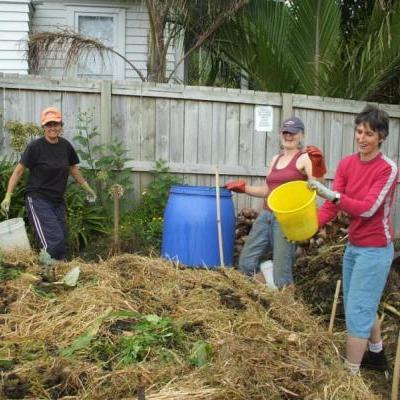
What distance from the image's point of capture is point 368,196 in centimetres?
349

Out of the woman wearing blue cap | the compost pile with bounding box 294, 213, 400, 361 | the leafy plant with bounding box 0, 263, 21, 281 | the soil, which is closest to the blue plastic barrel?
the woman wearing blue cap

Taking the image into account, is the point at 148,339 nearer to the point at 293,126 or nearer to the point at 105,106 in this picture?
the point at 293,126

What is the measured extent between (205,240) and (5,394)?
129 inches

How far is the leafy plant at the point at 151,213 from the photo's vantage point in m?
6.48

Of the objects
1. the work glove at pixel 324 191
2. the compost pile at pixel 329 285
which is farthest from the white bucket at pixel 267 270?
the work glove at pixel 324 191

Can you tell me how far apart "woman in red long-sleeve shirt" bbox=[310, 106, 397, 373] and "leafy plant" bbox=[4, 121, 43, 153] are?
3.97 metres

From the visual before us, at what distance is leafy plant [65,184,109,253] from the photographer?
6.42 m

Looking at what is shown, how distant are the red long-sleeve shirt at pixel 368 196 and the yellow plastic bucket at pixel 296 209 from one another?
8.3 inches

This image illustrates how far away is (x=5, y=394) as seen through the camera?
8.16 feet

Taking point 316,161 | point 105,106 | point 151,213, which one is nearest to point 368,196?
point 316,161

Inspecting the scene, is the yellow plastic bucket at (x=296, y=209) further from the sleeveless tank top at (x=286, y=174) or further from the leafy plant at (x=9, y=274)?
the leafy plant at (x=9, y=274)

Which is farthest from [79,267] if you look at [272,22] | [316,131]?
[272,22]

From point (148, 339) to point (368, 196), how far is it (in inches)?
59.7

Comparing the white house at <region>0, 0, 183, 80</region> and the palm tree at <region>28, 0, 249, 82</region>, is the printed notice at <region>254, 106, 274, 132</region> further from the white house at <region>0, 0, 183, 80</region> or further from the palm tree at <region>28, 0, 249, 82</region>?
the white house at <region>0, 0, 183, 80</region>
